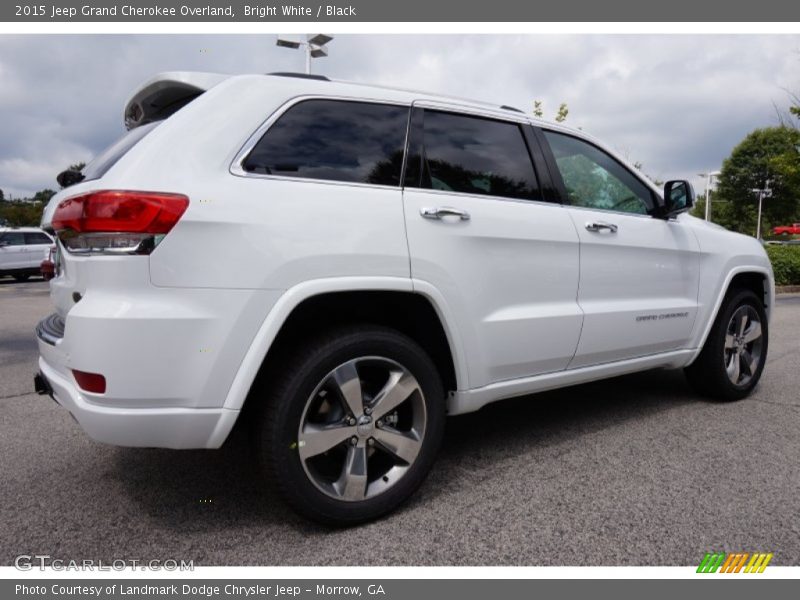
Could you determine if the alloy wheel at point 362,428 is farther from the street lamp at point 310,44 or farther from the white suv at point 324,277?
the street lamp at point 310,44

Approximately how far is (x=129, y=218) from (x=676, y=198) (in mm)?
3108

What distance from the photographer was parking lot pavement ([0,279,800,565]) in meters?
2.22

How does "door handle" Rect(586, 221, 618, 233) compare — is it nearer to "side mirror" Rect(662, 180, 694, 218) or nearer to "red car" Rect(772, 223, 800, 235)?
"side mirror" Rect(662, 180, 694, 218)

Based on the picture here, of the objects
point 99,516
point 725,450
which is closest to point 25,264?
point 99,516

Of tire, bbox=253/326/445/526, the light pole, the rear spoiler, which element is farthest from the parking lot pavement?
the light pole

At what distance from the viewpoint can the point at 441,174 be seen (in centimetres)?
270

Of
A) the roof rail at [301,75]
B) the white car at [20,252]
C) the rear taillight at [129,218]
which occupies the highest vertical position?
the roof rail at [301,75]

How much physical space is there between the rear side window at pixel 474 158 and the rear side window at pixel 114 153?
43.2 inches

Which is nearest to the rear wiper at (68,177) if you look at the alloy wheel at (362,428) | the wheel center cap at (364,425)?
the alloy wheel at (362,428)

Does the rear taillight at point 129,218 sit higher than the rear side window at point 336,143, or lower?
lower

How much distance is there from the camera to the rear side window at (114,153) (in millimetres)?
2297

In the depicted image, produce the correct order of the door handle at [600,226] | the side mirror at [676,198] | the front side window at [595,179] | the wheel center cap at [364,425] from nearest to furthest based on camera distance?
the wheel center cap at [364,425]
the door handle at [600,226]
the front side window at [595,179]
the side mirror at [676,198]

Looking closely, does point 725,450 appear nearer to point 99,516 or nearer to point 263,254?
point 263,254

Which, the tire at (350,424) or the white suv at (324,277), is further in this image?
the tire at (350,424)
